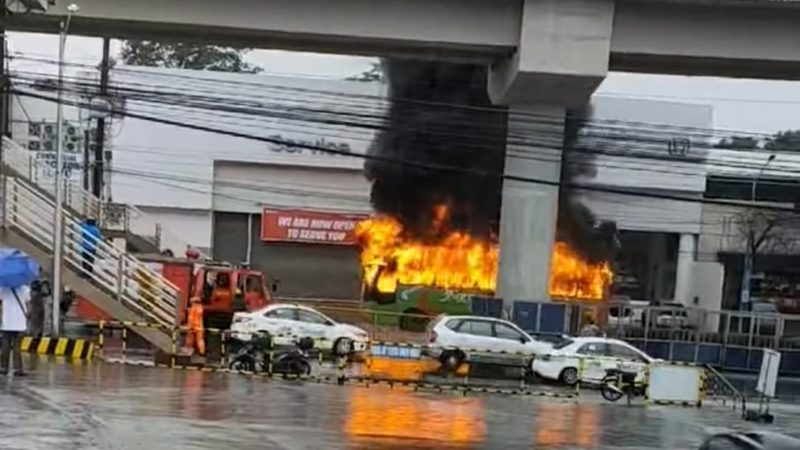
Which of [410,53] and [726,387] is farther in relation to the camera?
[410,53]

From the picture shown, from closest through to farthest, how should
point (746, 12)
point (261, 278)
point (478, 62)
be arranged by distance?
1. point (746, 12)
2. point (478, 62)
3. point (261, 278)

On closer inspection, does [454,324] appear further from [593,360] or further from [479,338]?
[593,360]

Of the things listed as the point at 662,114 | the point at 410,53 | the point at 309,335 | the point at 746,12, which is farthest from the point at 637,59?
the point at 662,114

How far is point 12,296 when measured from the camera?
50.1 feet

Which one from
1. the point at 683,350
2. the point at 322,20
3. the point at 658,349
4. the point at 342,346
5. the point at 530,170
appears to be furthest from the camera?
the point at 658,349

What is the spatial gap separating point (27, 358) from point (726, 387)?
1433cm

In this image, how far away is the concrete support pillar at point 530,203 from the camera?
29.1 metres

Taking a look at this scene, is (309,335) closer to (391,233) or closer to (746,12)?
(746,12)

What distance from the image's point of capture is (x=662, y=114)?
4994 centimetres

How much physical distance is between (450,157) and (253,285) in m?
15.9

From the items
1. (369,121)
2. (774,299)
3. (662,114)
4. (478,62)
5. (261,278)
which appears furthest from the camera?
(774,299)

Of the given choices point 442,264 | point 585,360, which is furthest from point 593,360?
point 442,264

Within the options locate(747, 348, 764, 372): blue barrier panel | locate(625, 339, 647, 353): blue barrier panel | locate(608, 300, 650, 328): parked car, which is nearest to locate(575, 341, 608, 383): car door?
locate(625, 339, 647, 353): blue barrier panel

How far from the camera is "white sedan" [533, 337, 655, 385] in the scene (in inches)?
967
